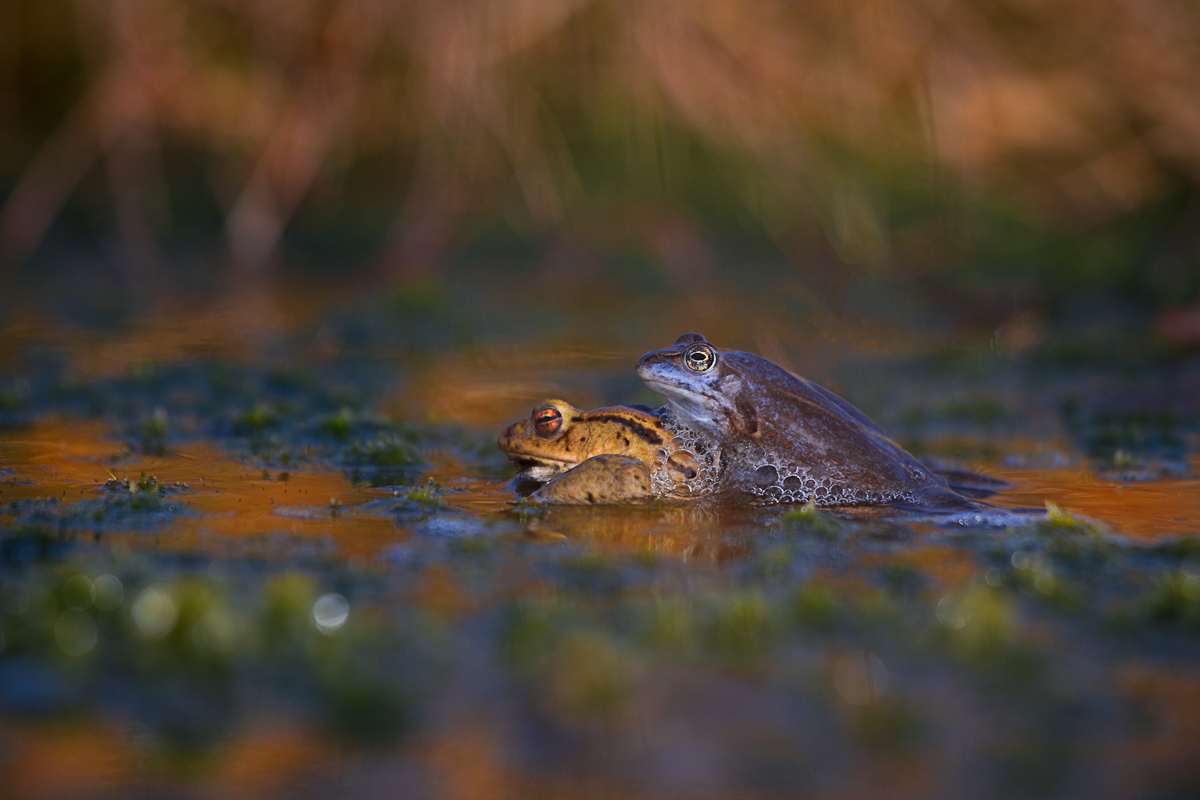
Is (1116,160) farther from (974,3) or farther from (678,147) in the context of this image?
(678,147)

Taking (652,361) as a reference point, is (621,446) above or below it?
below

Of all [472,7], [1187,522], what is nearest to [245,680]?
[1187,522]

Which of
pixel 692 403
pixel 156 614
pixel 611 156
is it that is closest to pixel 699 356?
pixel 692 403

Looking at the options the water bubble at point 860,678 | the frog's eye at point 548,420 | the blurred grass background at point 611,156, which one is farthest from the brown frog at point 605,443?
the blurred grass background at point 611,156

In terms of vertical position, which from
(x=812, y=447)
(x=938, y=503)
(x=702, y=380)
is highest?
(x=702, y=380)

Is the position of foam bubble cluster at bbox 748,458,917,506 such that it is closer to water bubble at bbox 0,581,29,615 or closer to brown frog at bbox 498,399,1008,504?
brown frog at bbox 498,399,1008,504

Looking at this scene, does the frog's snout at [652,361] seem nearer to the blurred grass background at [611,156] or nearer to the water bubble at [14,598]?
the water bubble at [14,598]

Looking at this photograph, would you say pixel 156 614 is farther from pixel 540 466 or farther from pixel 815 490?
pixel 815 490
